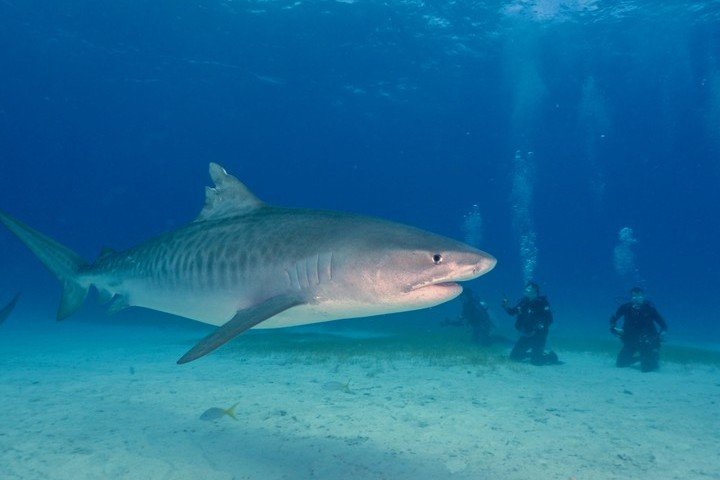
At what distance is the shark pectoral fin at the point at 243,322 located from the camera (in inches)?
139

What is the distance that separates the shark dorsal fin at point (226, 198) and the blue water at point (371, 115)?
27.5 m

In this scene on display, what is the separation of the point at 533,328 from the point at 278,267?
973 cm

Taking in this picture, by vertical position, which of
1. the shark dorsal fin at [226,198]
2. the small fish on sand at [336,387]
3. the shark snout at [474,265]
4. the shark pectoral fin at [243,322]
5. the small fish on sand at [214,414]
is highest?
the shark dorsal fin at [226,198]

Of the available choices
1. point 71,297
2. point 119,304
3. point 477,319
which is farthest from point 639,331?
point 71,297

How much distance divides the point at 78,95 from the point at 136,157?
28.7 meters

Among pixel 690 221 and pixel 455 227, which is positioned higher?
pixel 690 221

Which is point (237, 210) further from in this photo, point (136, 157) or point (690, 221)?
point (690, 221)

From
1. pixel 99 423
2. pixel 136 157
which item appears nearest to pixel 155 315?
pixel 99 423

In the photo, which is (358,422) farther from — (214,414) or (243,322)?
(243,322)

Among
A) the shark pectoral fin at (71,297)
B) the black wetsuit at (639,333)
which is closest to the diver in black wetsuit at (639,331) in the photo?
the black wetsuit at (639,333)

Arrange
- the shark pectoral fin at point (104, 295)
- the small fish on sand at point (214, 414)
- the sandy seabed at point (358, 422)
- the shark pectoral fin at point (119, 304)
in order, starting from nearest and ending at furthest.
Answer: the sandy seabed at point (358, 422), the shark pectoral fin at point (119, 304), the small fish on sand at point (214, 414), the shark pectoral fin at point (104, 295)

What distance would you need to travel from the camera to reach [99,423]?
5996 millimetres

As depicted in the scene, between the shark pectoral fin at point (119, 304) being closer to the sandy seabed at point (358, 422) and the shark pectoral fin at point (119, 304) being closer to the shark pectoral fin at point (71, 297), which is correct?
the shark pectoral fin at point (71, 297)

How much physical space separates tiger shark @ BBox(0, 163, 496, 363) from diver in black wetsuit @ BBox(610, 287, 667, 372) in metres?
10.0
